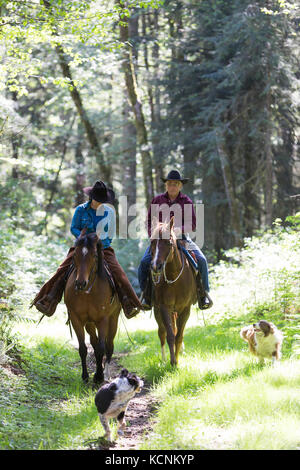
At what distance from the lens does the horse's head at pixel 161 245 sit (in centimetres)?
796

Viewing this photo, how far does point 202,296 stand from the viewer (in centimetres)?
994

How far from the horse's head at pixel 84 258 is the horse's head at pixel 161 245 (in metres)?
0.87

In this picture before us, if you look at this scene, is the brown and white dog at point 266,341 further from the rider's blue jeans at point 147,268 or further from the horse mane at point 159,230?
the horse mane at point 159,230

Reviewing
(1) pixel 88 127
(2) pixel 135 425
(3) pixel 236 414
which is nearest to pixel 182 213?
(2) pixel 135 425

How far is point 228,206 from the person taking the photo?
22.4m

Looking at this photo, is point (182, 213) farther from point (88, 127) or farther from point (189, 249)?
point (88, 127)

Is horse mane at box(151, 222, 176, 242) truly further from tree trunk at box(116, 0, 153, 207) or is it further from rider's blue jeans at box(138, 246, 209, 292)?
tree trunk at box(116, 0, 153, 207)

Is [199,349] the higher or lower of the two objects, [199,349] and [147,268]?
the lower

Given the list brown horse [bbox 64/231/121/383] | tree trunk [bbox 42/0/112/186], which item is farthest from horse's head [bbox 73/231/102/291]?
tree trunk [bbox 42/0/112/186]

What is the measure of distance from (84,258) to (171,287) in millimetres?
1763

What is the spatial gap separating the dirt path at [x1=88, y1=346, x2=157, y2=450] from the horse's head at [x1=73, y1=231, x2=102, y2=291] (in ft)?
5.82

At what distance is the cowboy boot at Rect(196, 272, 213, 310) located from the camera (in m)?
9.84

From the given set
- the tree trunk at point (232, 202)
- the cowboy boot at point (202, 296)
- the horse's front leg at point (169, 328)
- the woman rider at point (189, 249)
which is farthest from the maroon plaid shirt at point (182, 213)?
the tree trunk at point (232, 202)
